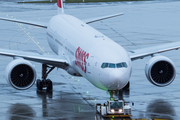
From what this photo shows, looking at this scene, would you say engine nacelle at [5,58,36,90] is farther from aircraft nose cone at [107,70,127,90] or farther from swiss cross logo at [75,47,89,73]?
aircraft nose cone at [107,70,127,90]

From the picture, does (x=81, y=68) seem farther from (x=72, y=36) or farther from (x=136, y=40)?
(x=136, y=40)

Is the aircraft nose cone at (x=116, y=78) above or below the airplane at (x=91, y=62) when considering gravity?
below

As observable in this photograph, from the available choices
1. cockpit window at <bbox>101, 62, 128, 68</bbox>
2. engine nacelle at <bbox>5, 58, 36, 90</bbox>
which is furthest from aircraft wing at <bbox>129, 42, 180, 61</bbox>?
engine nacelle at <bbox>5, 58, 36, 90</bbox>

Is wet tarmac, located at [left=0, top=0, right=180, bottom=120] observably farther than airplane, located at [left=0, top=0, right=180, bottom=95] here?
Yes

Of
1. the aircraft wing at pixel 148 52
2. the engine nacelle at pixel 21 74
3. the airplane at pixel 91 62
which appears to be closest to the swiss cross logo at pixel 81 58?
the airplane at pixel 91 62

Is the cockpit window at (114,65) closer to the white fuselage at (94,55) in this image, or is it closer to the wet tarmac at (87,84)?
the white fuselage at (94,55)

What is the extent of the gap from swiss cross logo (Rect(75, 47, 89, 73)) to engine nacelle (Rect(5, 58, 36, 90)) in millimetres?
2994

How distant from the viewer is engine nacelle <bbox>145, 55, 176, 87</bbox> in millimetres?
28234

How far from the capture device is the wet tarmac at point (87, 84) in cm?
2680

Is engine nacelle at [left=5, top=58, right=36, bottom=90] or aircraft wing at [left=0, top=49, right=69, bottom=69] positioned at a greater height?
aircraft wing at [left=0, top=49, right=69, bottom=69]

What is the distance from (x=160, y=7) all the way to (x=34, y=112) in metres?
66.7

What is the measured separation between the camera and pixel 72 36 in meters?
32.5

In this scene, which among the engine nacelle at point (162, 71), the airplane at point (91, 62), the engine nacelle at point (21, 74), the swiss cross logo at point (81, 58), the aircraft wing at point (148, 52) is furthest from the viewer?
the aircraft wing at point (148, 52)

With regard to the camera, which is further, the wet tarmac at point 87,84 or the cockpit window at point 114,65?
the wet tarmac at point 87,84
